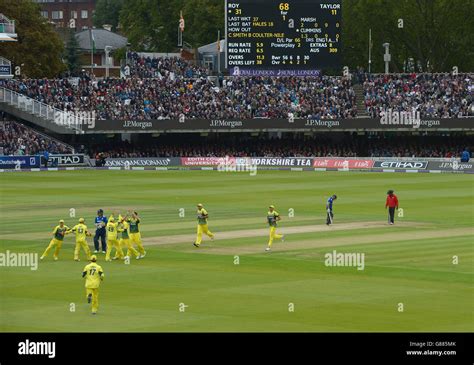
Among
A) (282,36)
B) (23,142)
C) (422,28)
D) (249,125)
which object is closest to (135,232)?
(282,36)

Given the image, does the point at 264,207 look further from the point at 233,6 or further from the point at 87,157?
the point at 87,157

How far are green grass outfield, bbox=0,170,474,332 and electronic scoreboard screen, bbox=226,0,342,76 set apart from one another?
1752 cm

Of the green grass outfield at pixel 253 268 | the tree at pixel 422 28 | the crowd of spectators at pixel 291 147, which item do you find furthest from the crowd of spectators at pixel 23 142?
the tree at pixel 422 28

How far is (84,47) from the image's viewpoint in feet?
518

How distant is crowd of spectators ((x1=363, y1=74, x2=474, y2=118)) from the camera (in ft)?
312

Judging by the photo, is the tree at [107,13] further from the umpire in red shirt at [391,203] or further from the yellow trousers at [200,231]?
the yellow trousers at [200,231]

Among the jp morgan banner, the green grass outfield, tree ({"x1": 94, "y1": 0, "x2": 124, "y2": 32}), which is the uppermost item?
tree ({"x1": 94, "y1": 0, "x2": 124, "y2": 32})

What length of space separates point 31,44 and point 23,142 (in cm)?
1928

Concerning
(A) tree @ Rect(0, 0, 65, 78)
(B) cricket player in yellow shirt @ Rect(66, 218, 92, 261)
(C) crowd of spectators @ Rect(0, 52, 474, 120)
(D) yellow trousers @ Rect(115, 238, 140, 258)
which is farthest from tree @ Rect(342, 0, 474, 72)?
(B) cricket player in yellow shirt @ Rect(66, 218, 92, 261)

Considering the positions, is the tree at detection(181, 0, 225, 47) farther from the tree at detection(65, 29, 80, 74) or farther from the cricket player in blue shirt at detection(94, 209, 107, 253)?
the cricket player in blue shirt at detection(94, 209, 107, 253)

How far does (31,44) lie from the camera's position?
108 meters

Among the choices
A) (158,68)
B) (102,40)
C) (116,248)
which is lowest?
(116,248)

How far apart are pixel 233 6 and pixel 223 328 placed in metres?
57.5

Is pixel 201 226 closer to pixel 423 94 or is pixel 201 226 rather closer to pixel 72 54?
pixel 423 94
